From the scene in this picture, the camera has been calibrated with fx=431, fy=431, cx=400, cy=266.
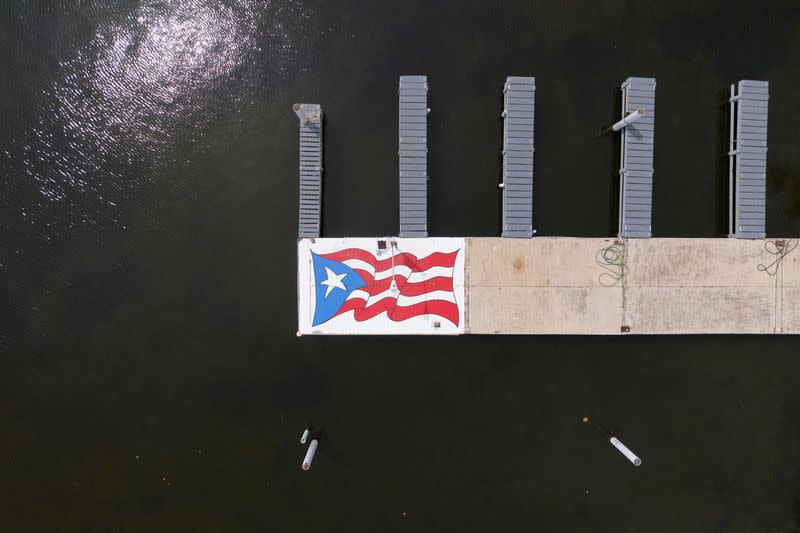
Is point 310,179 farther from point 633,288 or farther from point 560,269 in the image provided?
point 633,288

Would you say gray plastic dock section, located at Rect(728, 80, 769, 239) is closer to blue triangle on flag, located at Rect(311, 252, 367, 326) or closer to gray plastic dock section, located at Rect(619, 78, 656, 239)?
gray plastic dock section, located at Rect(619, 78, 656, 239)

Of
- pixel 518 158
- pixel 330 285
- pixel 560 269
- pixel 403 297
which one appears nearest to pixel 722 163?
pixel 560 269

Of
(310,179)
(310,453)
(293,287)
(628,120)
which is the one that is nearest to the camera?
(310,453)

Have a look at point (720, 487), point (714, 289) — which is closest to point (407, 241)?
point (714, 289)

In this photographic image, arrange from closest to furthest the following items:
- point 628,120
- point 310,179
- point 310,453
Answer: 1. point 310,453
2. point 628,120
3. point 310,179

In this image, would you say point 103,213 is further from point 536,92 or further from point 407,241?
point 536,92

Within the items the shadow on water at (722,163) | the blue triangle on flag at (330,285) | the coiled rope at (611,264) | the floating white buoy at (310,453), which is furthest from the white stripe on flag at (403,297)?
the shadow on water at (722,163)
